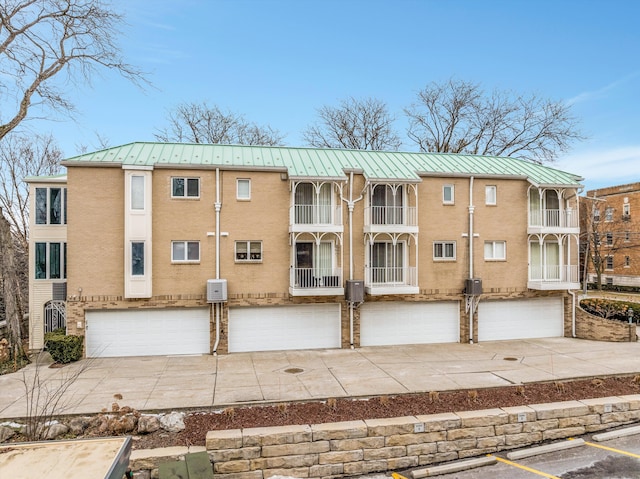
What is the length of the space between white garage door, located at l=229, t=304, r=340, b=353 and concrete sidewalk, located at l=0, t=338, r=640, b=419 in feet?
1.62

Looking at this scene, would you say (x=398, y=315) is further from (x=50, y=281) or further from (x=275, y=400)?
(x=50, y=281)

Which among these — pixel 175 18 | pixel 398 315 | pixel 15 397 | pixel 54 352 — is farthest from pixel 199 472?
pixel 175 18

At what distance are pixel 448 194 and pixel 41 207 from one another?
54.8 feet

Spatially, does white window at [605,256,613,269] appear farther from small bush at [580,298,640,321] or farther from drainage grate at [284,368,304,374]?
drainage grate at [284,368,304,374]

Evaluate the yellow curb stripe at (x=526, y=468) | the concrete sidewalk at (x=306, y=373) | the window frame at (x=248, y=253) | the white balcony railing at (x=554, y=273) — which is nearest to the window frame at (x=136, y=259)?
the concrete sidewalk at (x=306, y=373)

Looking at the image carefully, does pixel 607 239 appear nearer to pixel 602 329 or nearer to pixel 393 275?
pixel 602 329

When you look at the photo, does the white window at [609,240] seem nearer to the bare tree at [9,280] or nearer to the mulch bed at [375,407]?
the mulch bed at [375,407]

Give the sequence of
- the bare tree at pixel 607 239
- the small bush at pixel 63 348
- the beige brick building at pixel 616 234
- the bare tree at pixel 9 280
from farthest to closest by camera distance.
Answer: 1. the bare tree at pixel 607 239
2. the beige brick building at pixel 616 234
3. the bare tree at pixel 9 280
4. the small bush at pixel 63 348

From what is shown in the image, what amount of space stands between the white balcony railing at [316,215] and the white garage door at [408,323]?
148 inches

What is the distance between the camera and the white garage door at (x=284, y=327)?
52.0ft

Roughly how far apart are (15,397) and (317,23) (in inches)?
638

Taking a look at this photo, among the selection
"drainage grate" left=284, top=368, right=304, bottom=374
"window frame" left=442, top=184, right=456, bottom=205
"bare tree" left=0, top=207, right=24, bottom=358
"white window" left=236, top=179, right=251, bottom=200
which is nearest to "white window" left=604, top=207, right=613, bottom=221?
"window frame" left=442, top=184, right=456, bottom=205

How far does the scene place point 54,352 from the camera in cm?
1396

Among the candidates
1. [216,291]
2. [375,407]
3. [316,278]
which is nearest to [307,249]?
[316,278]
